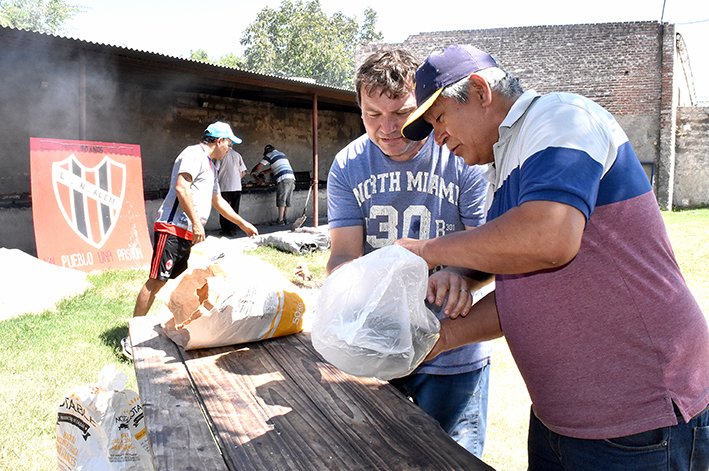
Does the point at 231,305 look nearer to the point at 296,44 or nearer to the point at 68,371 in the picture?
the point at 68,371

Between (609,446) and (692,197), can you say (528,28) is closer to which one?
(692,197)

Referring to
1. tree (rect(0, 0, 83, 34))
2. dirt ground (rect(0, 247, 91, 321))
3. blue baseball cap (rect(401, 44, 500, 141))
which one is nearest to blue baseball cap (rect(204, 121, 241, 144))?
dirt ground (rect(0, 247, 91, 321))

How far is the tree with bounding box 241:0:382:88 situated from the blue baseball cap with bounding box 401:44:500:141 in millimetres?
51211

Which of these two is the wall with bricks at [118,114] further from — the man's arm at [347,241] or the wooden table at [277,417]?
the wooden table at [277,417]

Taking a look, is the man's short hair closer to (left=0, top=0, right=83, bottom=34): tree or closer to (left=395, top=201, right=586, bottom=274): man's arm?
(left=395, top=201, right=586, bottom=274): man's arm

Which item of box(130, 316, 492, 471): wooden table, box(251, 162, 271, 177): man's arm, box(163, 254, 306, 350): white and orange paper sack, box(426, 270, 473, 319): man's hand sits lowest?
box(130, 316, 492, 471): wooden table

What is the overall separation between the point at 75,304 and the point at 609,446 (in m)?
5.18

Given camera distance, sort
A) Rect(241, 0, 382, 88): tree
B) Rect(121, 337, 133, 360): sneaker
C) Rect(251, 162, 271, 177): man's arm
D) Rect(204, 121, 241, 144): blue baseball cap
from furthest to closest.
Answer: Rect(241, 0, 382, 88): tree, Rect(251, 162, 271, 177): man's arm, Rect(204, 121, 241, 144): blue baseball cap, Rect(121, 337, 133, 360): sneaker

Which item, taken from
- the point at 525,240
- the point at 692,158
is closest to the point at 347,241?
the point at 525,240

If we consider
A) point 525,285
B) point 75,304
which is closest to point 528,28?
point 75,304

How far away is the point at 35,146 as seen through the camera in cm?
618

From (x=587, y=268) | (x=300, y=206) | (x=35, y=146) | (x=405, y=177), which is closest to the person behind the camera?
(x=587, y=268)

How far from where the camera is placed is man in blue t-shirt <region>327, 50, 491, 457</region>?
1.80 metres

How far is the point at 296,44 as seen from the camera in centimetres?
4997
